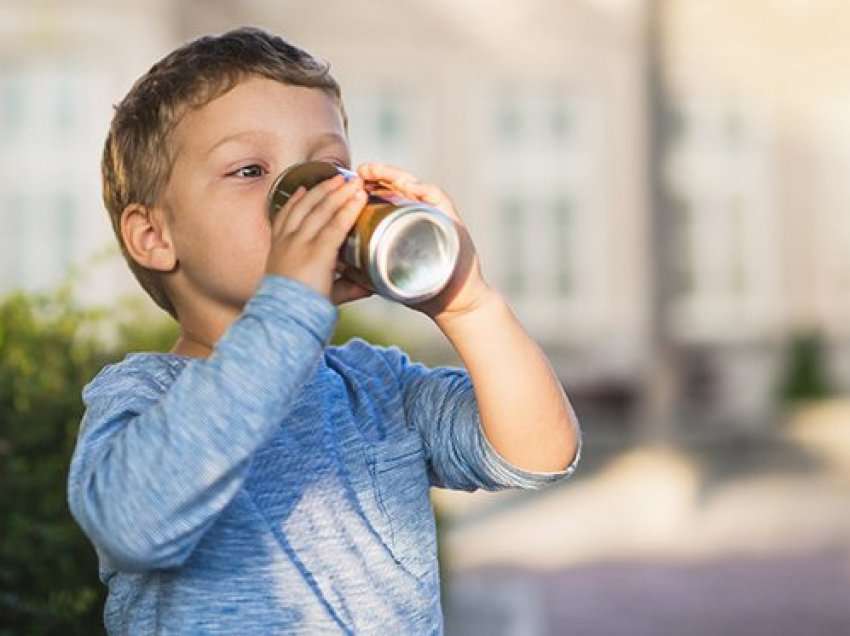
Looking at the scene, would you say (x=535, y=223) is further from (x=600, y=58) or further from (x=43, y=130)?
(x=43, y=130)

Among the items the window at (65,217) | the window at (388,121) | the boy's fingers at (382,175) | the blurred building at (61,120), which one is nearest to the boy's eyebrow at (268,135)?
the boy's fingers at (382,175)

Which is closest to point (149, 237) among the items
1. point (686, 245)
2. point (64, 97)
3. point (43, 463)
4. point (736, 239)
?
point (43, 463)

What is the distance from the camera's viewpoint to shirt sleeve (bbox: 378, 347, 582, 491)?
73.3 inches

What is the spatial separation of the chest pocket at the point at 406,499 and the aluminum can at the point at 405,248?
1.22 ft

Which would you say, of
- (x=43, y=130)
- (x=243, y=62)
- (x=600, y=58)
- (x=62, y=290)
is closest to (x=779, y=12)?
(x=600, y=58)

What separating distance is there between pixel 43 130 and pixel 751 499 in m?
8.89

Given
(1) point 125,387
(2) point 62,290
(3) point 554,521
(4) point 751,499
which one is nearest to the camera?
(1) point 125,387

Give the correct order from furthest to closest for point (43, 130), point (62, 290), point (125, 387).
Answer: point (43, 130) < point (62, 290) < point (125, 387)

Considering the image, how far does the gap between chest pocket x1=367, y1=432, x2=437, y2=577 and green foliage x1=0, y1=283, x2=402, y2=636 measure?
107cm

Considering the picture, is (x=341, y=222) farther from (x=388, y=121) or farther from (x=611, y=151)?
(x=611, y=151)

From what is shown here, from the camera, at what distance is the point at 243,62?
5.93ft

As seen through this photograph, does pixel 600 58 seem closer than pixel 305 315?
No

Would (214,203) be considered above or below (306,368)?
above

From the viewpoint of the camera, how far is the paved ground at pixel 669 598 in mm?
5044
